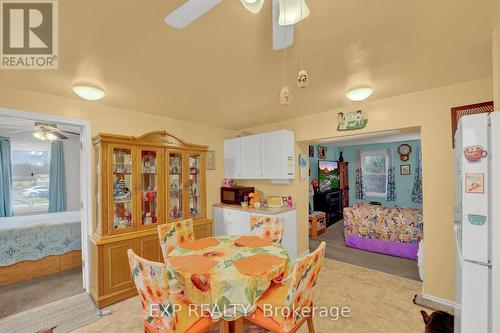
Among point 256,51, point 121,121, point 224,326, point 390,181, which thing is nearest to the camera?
point 224,326

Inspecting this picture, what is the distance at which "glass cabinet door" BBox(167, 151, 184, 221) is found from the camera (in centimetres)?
338

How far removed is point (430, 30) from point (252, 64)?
1290 millimetres

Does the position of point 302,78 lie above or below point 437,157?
above

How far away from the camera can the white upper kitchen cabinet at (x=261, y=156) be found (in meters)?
3.66

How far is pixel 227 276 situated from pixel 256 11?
162cm

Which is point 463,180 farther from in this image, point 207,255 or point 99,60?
point 99,60

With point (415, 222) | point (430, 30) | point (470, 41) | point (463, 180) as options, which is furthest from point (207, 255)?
point (415, 222)

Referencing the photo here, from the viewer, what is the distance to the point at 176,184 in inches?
136

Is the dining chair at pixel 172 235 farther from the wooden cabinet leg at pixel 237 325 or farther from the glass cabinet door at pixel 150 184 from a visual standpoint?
the wooden cabinet leg at pixel 237 325

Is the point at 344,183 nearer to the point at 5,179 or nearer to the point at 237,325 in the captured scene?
the point at 237,325

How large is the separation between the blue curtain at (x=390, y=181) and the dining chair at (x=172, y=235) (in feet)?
20.3

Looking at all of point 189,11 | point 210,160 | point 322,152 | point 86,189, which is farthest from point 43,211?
point 322,152

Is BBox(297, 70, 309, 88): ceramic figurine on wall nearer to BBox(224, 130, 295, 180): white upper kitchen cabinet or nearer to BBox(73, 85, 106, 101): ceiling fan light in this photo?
BBox(73, 85, 106, 101): ceiling fan light

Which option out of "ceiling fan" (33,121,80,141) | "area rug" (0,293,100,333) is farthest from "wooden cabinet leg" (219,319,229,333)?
"ceiling fan" (33,121,80,141)
